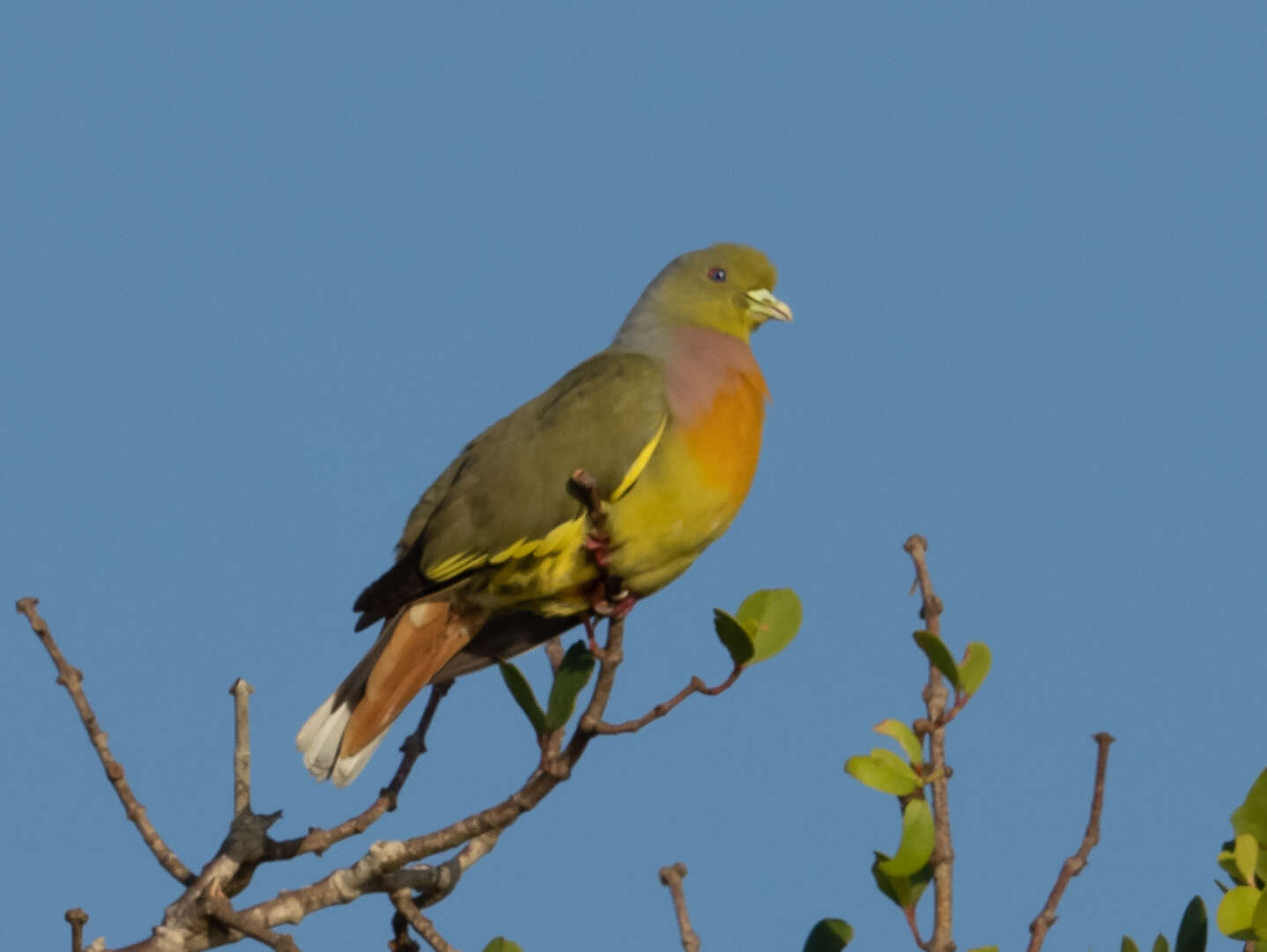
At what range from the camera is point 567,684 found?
170 inches

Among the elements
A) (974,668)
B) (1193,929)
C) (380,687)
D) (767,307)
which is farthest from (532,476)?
(1193,929)

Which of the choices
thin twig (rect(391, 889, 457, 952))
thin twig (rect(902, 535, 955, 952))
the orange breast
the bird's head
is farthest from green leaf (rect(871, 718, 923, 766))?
the bird's head

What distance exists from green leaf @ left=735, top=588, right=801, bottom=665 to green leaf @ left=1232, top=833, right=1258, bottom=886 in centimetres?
112

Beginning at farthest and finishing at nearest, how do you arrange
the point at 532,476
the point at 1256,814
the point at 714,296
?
the point at 714,296, the point at 532,476, the point at 1256,814

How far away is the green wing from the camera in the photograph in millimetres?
5113

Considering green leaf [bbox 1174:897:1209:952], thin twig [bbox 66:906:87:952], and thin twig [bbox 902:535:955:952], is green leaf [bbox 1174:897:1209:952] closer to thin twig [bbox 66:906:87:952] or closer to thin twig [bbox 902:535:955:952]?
thin twig [bbox 902:535:955:952]

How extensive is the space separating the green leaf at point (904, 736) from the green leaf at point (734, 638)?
50cm

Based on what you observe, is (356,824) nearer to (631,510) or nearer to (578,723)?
(578,723)

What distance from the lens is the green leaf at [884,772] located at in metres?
3.48

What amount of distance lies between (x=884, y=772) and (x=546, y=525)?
1.82 meters

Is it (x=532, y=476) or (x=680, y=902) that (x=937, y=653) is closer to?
(x=680, y=902)

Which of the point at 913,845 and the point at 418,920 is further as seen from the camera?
the point at 418,920

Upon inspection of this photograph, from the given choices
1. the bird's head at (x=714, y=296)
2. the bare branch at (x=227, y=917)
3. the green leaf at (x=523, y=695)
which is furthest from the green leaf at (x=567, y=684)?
the bird's head at (x=714, y=296)

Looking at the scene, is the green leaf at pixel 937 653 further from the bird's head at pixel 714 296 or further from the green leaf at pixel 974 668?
the bird's head at pixel 714 296
